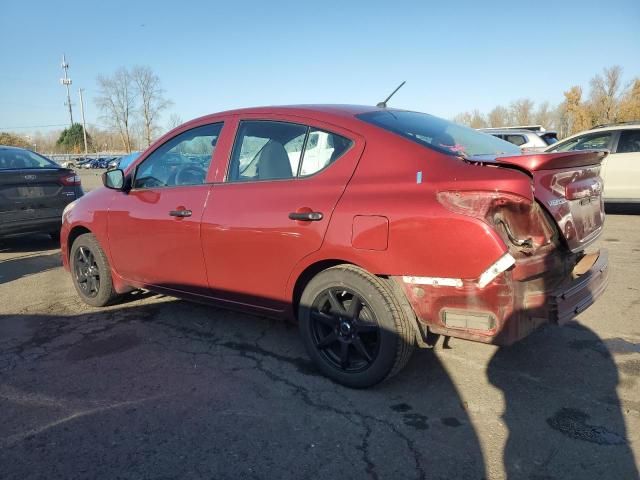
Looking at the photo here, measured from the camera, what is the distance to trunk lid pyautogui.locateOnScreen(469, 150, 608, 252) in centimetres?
257

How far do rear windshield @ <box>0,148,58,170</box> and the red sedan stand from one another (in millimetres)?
4555

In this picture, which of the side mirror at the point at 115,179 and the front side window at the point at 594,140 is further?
the front side window at the point at 594,140

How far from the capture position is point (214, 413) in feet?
9.20

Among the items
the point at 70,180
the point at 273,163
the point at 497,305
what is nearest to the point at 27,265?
the point at 70,180

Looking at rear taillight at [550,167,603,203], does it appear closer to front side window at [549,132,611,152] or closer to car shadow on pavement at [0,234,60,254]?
front side window at [549,132,611,152]

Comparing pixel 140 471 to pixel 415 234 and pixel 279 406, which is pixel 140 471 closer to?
pixel 279 406

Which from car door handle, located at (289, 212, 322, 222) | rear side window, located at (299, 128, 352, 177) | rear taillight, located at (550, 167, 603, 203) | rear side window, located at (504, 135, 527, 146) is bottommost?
car door handle, located at (289, 212, 322, 222)

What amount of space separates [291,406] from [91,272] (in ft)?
9.27

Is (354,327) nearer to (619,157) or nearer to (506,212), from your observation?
(506,212)

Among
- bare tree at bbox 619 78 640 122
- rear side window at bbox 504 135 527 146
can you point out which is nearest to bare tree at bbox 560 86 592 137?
bare tree at bbox 619 78 640 122

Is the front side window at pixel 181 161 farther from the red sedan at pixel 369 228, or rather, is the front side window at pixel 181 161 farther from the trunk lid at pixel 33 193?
the trunk lid at pixel 33 193

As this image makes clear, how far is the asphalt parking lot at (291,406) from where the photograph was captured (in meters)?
2.34

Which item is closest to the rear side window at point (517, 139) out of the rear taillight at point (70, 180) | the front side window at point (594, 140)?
the front side window at point (594, 140)

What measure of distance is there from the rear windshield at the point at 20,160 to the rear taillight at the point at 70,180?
0.31 metres
